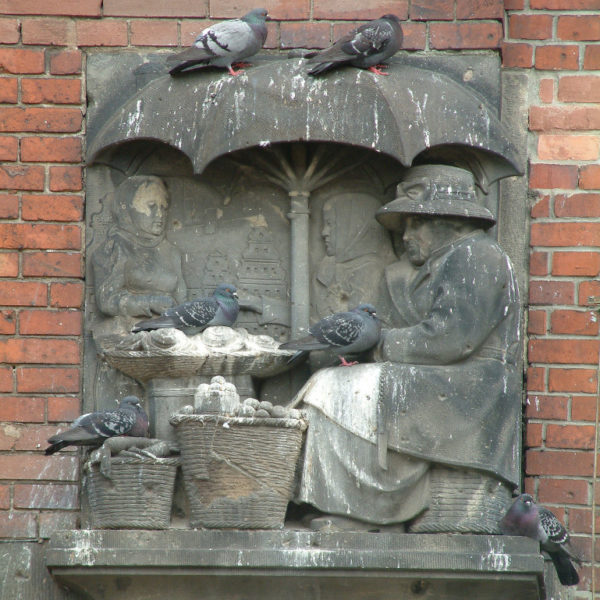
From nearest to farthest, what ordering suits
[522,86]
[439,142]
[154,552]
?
[154,552] → [439,142] → [522,86]

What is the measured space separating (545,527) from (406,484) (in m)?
0.54

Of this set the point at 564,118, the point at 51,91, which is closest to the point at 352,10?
the point at 564,118

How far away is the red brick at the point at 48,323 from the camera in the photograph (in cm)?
674

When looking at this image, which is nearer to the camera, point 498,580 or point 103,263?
point 498,580

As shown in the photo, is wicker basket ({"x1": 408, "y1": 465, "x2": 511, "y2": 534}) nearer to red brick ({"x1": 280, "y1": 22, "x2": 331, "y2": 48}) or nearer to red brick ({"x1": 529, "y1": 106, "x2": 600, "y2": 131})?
red brick ({"x1": 529, "y1": 106, "x2": 600, "y2": 131})

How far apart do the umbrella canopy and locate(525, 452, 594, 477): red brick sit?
1120mm

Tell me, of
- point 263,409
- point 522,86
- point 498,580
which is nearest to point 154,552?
point 263,409

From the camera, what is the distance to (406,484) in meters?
6.30

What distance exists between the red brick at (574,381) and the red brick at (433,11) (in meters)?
1.50

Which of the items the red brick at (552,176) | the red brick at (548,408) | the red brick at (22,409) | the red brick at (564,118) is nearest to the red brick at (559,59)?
the red brick at (564,118)

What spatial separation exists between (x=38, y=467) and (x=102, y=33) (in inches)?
69.3

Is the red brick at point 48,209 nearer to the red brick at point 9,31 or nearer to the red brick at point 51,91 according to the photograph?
the red brick at point 51,91

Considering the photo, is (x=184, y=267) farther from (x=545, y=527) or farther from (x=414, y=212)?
(x=545, y=527)

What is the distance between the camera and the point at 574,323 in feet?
22.3
